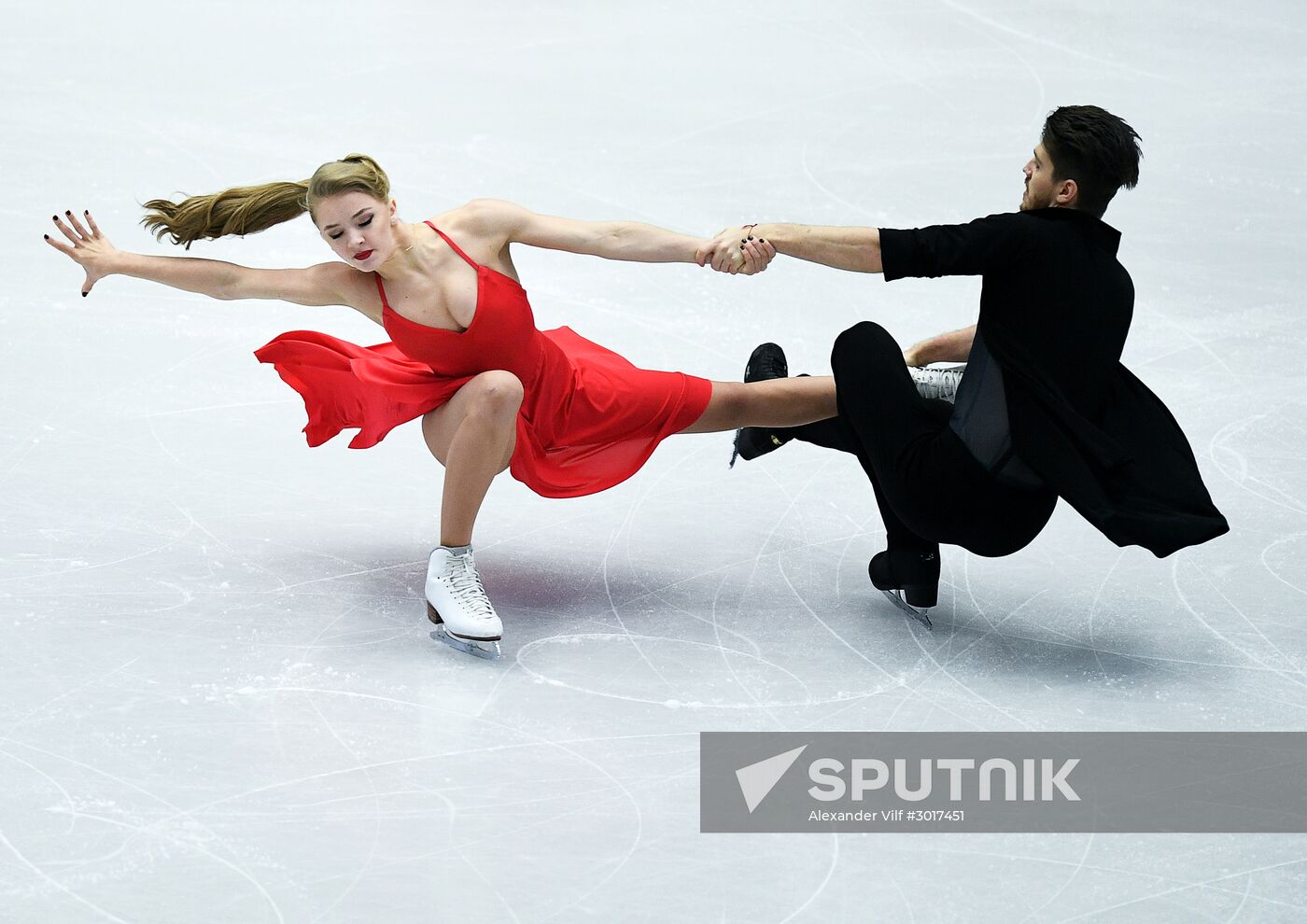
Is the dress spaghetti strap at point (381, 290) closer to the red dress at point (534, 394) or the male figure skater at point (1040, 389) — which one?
the red dress at point (534, 394)

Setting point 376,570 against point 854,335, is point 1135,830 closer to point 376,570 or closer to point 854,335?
point 854,335

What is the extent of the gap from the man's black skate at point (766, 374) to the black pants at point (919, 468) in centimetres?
30

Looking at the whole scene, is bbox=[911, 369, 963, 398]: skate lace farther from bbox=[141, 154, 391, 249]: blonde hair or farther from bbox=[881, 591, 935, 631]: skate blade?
bbox=[141, 154, 391, 249]: blonde hair

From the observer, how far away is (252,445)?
513cm

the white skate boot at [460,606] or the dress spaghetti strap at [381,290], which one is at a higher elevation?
the dress spaghetti strap at [381,290]

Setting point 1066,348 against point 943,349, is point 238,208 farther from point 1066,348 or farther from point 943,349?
point 1066,348

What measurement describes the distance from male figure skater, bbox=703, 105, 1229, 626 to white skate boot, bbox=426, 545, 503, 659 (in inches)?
43.0

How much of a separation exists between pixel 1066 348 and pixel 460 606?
63.9 inches

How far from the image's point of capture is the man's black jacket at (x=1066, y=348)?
3660mm

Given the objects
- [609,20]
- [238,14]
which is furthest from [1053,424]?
[238,14]

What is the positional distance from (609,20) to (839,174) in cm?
218

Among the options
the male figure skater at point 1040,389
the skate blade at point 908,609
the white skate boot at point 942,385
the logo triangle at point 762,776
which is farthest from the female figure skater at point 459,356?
the logo triangle at point 762,776

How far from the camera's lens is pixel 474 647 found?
12.3 ft

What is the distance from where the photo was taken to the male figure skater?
3668 millimetres
